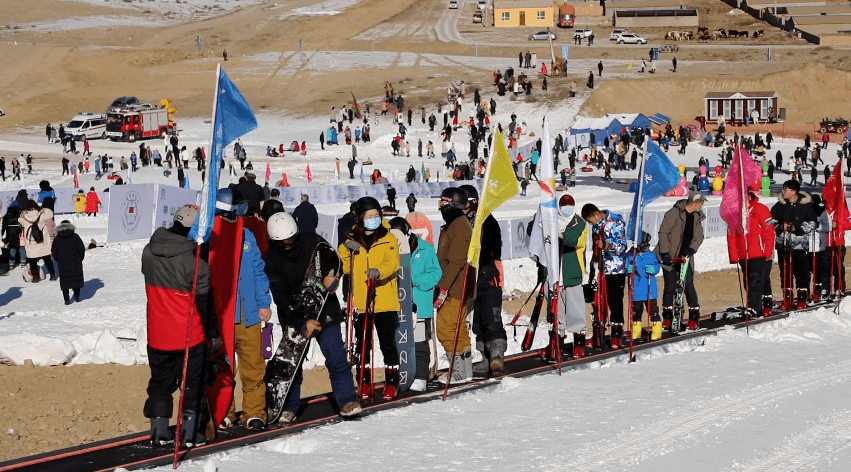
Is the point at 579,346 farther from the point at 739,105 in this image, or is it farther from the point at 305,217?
the point at 739,105

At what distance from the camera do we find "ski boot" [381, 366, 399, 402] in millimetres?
8953

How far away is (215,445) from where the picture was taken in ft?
24.8

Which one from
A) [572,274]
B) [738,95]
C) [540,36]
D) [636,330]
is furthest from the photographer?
[540,36]

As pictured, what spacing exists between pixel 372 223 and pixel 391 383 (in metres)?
1.34

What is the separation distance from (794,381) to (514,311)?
10698 millimetres

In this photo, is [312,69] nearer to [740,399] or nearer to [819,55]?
[819,55]

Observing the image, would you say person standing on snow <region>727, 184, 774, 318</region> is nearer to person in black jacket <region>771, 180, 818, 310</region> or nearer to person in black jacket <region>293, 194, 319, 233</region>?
person in black jacket <region>771, 180, 818, 310</region>

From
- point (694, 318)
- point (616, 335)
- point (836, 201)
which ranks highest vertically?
point (836, 201)

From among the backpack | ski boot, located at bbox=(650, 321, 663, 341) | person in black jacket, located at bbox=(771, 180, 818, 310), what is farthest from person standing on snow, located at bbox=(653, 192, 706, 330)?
the backpack

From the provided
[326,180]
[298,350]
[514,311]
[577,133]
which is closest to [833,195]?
[514,311]

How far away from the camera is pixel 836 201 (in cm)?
1507

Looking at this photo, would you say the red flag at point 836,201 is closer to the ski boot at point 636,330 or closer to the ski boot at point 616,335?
the ski boot at point 636,330

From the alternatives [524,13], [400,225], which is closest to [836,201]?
[400,225]

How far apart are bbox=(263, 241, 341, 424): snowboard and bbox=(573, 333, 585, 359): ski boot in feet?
11.8
